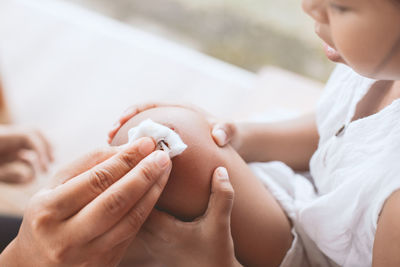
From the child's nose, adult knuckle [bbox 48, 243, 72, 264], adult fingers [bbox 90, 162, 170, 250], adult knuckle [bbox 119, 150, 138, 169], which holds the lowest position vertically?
adult knuckle [bbox 48, 243, 72, 264]

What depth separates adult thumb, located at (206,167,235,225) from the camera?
593 mm

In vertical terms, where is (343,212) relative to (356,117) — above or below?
below

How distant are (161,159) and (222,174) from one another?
113mm

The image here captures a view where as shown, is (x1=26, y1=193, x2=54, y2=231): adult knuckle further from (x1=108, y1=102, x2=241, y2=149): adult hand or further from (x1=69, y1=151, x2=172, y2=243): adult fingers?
(x1=108, y1=102, x2=241, y2=149): adult hand

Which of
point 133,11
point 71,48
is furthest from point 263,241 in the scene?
point 133,11

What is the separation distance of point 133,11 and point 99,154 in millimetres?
1528

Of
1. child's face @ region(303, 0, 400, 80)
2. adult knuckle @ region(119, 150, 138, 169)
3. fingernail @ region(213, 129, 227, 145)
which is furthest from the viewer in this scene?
fingernail @ region(213, 129, 227, 145)

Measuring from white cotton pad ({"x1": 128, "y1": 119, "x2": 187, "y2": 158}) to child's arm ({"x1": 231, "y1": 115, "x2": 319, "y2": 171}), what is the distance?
0.72 feet

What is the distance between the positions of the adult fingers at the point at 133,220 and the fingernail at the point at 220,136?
0.42 ft

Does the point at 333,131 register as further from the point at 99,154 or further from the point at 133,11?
the point at 133,11

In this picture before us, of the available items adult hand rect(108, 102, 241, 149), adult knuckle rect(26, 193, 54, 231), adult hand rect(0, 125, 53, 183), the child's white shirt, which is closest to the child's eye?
the child's white shirt

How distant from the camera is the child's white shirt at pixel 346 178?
0.57 metres

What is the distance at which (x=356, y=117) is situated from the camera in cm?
68

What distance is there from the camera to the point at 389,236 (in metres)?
0.52
